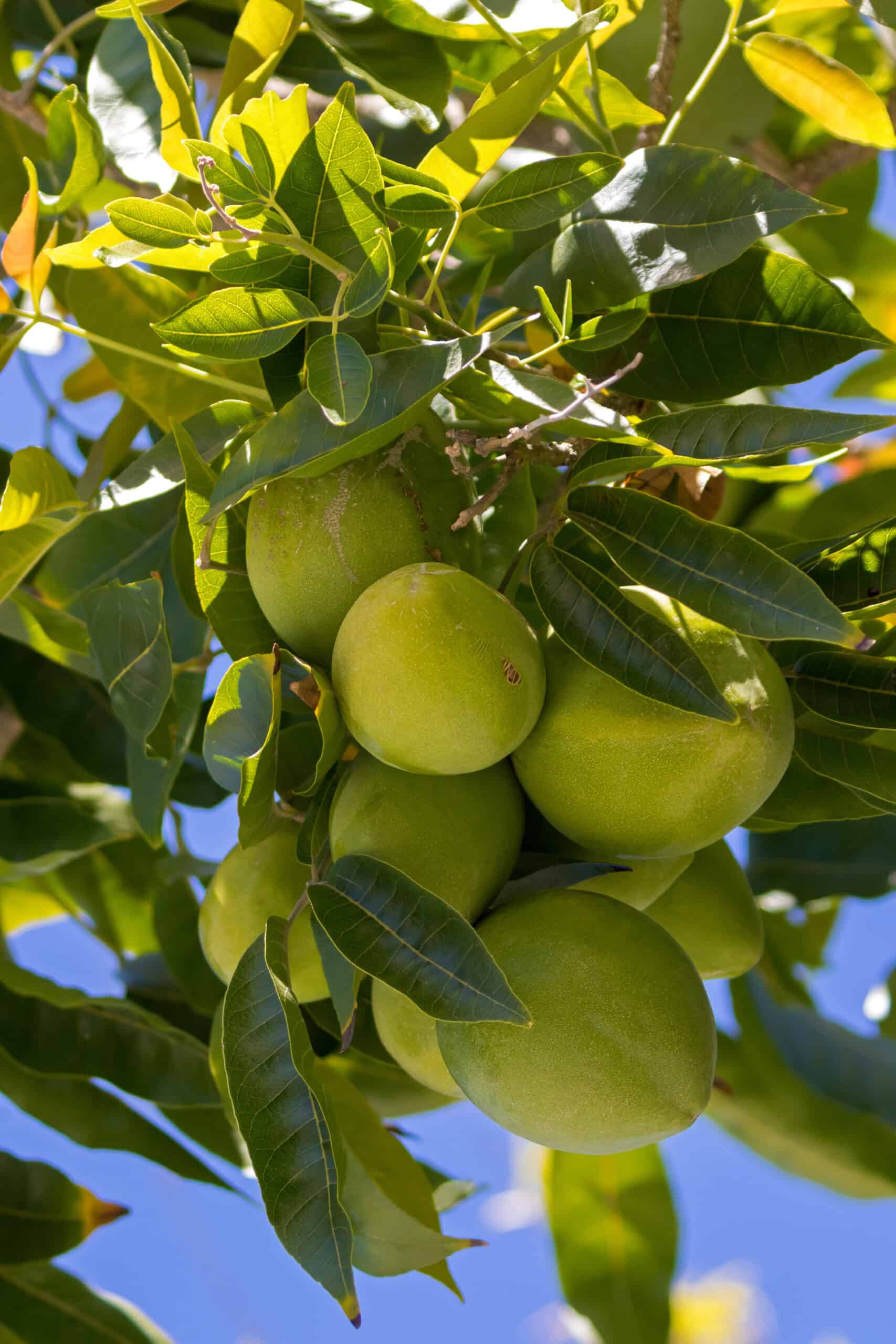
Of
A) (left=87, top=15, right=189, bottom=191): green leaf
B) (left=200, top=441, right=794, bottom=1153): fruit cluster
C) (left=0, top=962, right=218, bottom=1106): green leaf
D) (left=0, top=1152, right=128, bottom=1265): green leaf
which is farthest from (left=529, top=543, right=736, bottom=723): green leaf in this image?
(left=0, top=1152, right=128, bottom=1265): green leaf

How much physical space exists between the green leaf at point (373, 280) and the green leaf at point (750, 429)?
127 mm

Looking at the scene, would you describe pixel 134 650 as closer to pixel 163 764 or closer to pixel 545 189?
pixel 163 764

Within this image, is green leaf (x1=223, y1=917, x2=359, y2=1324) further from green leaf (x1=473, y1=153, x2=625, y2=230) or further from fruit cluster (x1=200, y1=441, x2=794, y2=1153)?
green leaf (x1=473, y1=153, x2=625, y2=230)

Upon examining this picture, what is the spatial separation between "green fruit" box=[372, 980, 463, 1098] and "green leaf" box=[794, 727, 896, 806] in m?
0.23

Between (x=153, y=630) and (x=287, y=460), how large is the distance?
164mm

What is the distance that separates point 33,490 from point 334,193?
0.82 feet

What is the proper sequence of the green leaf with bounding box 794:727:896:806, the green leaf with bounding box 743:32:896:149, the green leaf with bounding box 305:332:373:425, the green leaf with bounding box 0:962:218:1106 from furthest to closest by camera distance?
the green leaf with bounding box 0:962:218:1106, the green leaf with bounding box 743:32:896:149, the green leaf with bounding box 794:727:896:806, the green leaf with bounding box 305:332:373:425

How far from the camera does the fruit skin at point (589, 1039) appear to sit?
0.50 meters

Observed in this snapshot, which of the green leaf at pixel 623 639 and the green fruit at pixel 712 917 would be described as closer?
the green leaf at pixel 623 639

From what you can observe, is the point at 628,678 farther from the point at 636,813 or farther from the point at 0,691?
the point at 0,691

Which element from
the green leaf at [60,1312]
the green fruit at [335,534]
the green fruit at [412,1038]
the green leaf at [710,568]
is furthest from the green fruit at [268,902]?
the green leaf at [60,1312]

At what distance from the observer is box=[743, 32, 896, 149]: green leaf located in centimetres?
65

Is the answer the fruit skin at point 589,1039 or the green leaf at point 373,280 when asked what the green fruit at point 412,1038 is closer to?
the fruit skin at point 589,1039

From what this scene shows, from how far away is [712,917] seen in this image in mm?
647
